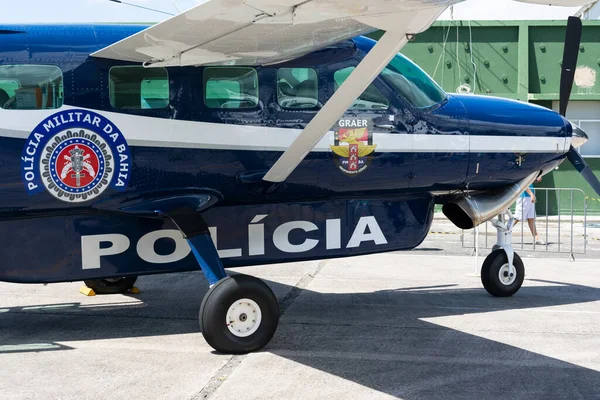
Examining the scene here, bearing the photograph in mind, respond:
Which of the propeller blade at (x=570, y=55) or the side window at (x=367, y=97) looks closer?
the side window at (x=367, y=97)

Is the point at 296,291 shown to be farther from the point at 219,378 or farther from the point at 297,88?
the point at 219,378

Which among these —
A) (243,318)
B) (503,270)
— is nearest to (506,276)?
(503,270)

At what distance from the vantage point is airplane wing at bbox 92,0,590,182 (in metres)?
4.90

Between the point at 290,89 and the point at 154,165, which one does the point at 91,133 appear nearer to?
the point at 154,165

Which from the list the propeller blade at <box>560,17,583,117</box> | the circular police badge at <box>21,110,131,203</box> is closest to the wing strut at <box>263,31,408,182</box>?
the circular police badge at <box>21,110,131,203</box>

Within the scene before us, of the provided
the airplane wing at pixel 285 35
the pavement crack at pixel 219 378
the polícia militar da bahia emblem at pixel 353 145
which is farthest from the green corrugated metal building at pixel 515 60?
the pavement crack at pixel 219 378

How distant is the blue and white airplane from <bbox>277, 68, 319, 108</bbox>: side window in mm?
16

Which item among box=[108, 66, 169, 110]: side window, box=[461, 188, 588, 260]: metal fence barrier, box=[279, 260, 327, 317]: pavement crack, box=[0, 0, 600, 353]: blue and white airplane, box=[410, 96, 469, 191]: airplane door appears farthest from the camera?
box=[461, 188, 588, 260]: metal fence barrier

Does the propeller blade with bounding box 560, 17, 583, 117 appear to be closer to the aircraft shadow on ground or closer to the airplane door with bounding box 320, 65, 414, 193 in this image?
the airplane door with bounding box 320, 65, 414, 193

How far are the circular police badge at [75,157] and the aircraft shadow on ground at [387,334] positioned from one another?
156 centimetres

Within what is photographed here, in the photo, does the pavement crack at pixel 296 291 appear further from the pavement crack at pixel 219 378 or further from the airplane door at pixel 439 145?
the airplane door at pixel 439 145

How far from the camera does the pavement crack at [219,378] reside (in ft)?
17.8

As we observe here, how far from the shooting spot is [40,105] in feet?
22.2

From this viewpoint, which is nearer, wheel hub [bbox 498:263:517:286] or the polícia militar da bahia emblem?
the polícia militar da bahia emblem
